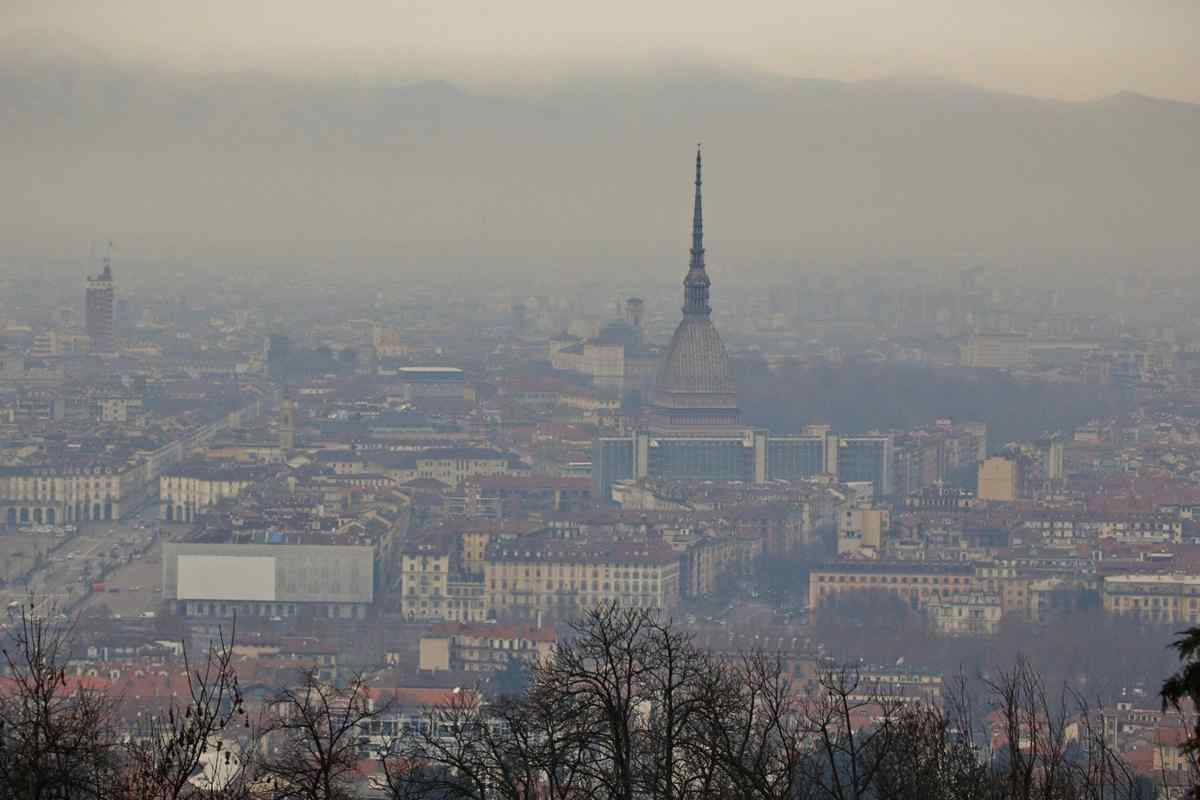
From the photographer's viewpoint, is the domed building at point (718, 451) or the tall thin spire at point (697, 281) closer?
the domed building at point (718, 451)

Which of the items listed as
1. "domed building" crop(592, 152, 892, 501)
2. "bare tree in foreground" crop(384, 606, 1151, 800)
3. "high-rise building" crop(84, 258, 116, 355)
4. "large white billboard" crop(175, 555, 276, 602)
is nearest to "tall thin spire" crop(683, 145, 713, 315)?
"domed building" crop(592, 152, 892, 501)

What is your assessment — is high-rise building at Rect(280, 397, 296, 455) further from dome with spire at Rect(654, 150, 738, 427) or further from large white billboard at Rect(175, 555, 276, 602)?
large white billboard at Rect(175, 555, 276, 602)

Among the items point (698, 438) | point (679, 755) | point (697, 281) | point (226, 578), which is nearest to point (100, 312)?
point (697, 281)

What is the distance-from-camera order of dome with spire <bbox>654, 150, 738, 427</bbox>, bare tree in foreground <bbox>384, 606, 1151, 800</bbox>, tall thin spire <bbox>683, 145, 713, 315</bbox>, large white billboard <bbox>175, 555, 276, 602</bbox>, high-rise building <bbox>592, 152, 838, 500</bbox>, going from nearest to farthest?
bare tree in foreground <bbox>384, 606, 1151, 800</bbox>, large white billboard <bbox>175, 555, 276, 602</bbox>, high-rise building <bbox>592, 152, 838, 500</bbox>, dome with spire <bbox>654, 150, 738, 427</bbox>, tall thin spire <bbox>683, 145, 713, 315</bbox>

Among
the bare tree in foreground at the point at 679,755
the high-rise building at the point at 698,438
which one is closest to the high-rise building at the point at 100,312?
the high-rise building at the point at 698,438

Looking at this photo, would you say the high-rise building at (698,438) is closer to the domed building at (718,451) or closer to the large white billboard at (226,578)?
the domed building at (718,451)

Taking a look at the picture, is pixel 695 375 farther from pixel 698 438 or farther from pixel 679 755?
pixel 679 755
